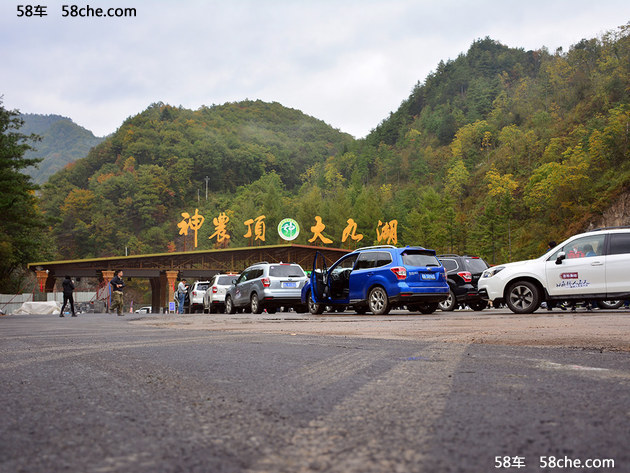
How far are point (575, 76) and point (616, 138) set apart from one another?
52769mm

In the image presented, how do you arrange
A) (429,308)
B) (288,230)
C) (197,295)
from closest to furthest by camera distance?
Result: (429,308)
(197,295)
(288,230)

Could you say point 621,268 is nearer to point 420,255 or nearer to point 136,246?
point 420,255

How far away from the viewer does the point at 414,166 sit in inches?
5463

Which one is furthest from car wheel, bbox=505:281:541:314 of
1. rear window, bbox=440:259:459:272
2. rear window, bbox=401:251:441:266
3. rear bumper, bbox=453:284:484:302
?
rear window, bbox=440:259:459:272

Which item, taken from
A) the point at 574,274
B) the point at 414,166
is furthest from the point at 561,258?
the point at 414,166

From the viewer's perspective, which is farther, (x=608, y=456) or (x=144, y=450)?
(x=144, y=450)

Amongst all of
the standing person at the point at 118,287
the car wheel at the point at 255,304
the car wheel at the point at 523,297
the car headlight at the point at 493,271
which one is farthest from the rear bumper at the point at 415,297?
the standing person at the point at 118,287

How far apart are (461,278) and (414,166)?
122 m

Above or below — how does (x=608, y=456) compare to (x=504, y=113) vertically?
below

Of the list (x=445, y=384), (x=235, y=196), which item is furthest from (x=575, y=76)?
(x=445, y=384)

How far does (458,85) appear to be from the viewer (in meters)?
161

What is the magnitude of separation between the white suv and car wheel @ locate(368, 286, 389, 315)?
2668 mm

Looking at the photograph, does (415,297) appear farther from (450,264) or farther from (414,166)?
(414,166)

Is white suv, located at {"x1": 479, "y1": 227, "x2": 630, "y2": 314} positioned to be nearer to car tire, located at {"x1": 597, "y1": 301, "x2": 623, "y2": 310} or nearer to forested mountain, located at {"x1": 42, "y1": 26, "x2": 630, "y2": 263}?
car tire, located at {"x1": 597, "y1": 301, "x2": 623, "y2": 310}
